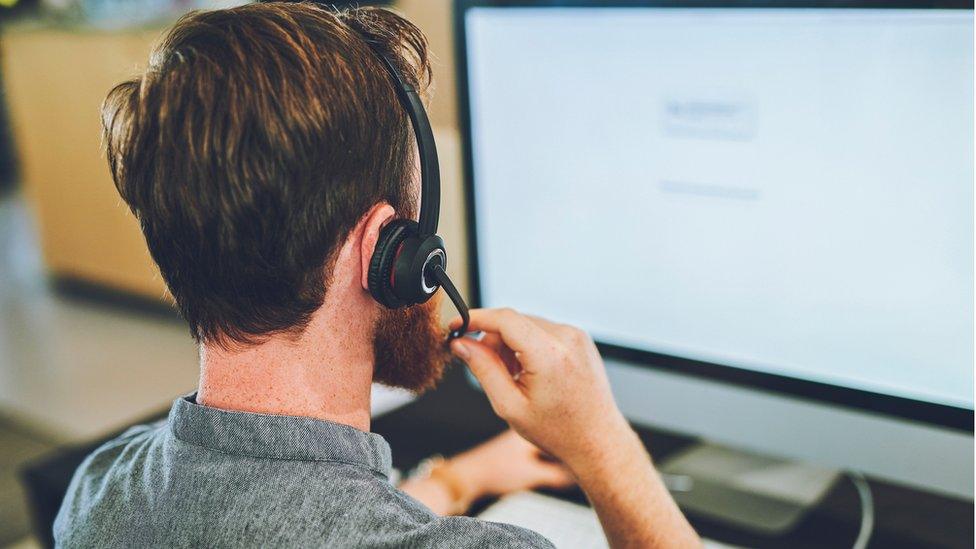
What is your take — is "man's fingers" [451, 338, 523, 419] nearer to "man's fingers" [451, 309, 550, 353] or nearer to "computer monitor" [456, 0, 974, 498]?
"man's fingers" [451, 309, 550, 353]

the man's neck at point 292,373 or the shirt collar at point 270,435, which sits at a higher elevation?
the man's neck at point 292,373

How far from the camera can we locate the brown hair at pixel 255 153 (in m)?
0.50

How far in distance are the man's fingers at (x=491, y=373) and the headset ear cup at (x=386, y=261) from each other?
4.6 inches

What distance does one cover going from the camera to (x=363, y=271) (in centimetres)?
57

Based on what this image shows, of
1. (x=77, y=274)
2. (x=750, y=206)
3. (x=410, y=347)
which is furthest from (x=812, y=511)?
(x=77, y=274)

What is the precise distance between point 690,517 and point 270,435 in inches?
17.2

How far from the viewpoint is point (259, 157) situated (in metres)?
0.50

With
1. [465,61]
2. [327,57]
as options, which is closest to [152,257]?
[327,57]

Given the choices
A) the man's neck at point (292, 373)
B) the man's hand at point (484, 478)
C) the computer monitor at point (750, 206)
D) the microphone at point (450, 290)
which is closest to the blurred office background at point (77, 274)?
the computer monitor at point (750, 206)

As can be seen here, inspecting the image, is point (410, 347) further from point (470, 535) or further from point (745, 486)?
point (745, 486)

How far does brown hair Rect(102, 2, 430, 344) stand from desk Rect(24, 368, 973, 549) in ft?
1.34

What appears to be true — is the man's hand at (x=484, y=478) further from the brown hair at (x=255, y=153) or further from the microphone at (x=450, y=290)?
the brown hair at (x=255, y=153)

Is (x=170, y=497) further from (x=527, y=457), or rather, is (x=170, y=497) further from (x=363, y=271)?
(x=527, y=457)

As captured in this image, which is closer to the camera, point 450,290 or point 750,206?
point 450,290
